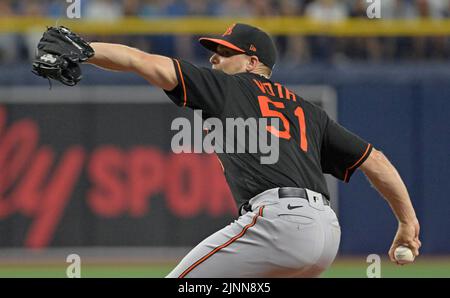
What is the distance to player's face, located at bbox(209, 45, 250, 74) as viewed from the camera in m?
4.98

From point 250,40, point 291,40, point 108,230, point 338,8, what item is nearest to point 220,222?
point 108,230

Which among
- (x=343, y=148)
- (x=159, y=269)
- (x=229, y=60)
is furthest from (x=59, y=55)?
(x=159, y=269)

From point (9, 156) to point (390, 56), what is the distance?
15.2ft

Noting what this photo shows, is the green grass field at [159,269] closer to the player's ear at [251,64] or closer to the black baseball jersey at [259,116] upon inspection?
the player's ear at [251,64]

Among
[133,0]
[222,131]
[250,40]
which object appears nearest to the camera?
[222,131]

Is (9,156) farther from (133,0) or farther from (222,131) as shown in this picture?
(222,131)

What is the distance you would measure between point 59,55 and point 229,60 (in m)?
1.14

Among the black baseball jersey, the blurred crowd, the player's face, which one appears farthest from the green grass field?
the black baseball jersey

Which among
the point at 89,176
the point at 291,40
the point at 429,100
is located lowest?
the point at 89,176

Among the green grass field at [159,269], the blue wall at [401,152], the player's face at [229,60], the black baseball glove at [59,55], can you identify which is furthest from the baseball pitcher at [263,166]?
the blue wall at [401,152]

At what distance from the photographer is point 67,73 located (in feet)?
13.9

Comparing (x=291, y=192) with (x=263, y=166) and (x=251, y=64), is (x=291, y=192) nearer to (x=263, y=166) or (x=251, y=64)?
(x=263, y=166)

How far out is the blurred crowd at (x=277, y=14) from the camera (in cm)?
1138

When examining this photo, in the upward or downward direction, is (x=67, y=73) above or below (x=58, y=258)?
above
